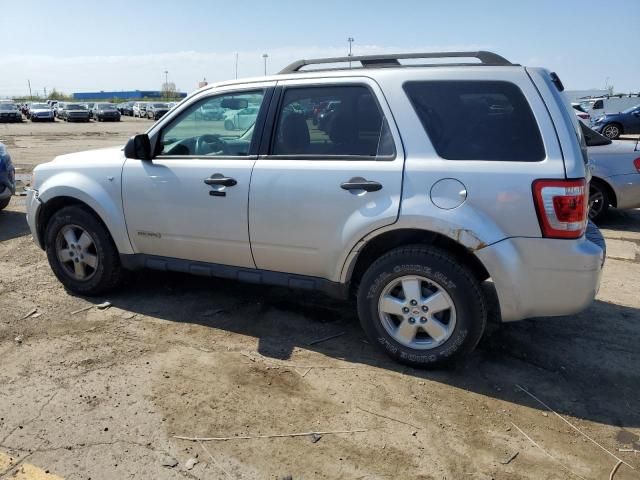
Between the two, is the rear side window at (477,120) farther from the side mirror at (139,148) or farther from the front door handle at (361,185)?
the side mirror at (139,148)

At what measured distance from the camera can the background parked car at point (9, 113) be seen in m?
42.2

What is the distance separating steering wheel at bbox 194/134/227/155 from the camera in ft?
13.7

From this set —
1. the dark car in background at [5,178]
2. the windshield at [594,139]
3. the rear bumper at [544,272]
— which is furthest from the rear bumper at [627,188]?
the dark car in background at [5,178]

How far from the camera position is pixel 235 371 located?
140 inches

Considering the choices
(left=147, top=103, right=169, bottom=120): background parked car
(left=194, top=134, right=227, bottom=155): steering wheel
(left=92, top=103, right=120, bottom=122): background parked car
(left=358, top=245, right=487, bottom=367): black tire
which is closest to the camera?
(left=358, top=245, right=487, bottom=367): black tire

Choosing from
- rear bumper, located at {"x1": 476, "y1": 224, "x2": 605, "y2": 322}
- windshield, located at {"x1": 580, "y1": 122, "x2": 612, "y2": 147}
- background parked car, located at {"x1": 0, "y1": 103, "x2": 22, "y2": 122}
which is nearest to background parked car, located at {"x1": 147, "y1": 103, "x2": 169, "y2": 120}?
background parked car, located at {"x1": 0, "y1": 103, "x2": 22, "y2": 122}

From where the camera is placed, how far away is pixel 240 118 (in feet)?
13.7

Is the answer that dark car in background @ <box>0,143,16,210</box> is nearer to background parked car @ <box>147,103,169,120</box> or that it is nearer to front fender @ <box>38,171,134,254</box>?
front fender @ <box>38,171,134,254</box>

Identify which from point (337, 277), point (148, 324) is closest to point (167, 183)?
point (148, 324)

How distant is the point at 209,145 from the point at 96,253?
1.47 m

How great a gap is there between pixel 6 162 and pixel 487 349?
7221 mm

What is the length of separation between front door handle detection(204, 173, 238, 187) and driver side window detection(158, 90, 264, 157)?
217 mm

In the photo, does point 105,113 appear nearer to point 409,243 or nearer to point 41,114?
point 41,114

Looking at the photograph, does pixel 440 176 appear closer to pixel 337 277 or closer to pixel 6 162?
pixel 337 277
